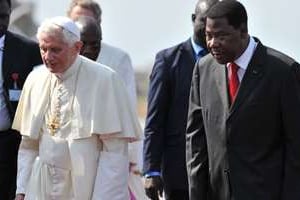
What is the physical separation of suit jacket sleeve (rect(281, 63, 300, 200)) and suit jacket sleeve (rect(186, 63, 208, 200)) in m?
0.56

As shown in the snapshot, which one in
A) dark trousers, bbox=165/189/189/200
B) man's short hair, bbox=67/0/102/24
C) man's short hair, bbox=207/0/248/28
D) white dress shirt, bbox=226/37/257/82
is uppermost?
man's short hair, bbox=207/0/248/28

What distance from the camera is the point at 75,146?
26.1 feet

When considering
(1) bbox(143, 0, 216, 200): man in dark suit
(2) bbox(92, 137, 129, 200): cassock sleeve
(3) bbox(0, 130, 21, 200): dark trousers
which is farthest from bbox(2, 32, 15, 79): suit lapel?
(2) bbox(92, 137, 129, 200): cassock sleeve

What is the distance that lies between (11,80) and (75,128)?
1.16m

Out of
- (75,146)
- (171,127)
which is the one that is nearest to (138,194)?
(171,127)

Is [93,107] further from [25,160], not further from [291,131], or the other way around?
[291,131]

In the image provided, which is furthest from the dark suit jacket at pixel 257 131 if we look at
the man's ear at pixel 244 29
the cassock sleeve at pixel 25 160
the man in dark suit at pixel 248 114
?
the cassock sleeve at pixel 25 160

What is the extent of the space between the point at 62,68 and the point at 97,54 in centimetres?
150

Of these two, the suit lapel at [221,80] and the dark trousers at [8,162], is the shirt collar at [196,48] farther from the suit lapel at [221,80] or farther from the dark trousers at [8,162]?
the dark trousers at [8,162]

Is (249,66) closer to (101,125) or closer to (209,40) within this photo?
(209,40)

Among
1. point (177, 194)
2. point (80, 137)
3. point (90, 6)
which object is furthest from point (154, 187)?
point (90, 6)

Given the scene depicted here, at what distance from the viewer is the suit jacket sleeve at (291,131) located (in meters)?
7.04

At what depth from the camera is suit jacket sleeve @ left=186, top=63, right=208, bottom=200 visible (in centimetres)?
746

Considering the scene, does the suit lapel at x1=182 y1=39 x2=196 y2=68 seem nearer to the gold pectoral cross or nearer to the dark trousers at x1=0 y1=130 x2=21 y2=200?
the gold pectoral cross
